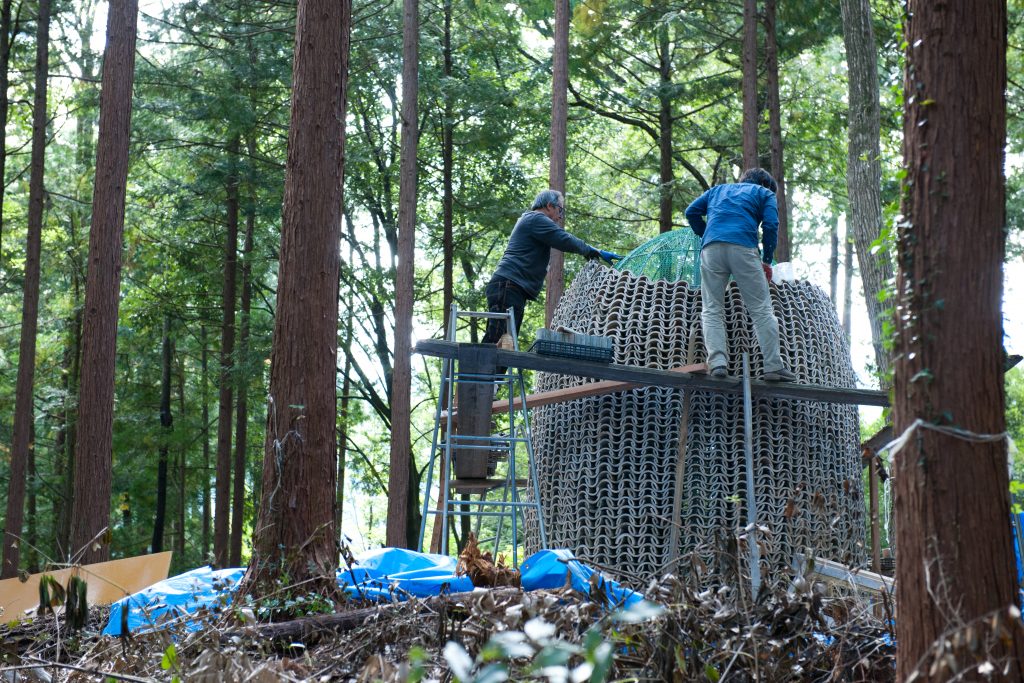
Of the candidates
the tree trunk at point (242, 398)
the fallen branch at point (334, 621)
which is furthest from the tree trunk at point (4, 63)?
the fallen branch at point (334, 621)

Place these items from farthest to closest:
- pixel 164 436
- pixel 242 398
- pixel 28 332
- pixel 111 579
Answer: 1. pixel 164 436
2. pixel 242 398
3. pixel 28 332
4. pixel 111 579

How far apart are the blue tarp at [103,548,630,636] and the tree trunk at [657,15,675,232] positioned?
38.9ft

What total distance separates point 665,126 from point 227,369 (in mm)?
9294

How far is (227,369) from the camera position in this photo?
62.8ft

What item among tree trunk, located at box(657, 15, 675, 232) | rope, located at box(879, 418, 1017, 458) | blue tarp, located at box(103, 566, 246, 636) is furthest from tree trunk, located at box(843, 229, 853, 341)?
rope, located at box(879, 418, 1017, 458)

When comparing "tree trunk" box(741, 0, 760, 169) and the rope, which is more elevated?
"tree trunk" box(741, 0, 760, 169)

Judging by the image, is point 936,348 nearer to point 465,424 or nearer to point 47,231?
point 465,424

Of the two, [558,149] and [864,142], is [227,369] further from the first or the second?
[864,142]

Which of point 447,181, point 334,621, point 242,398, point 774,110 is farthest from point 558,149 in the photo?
point 334,621

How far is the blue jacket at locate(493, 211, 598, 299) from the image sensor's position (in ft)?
29.7

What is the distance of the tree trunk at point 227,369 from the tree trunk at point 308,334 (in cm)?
1274

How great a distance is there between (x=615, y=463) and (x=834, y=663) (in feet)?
13.4

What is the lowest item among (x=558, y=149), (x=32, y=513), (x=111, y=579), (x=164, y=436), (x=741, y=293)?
(x=32, y=513)

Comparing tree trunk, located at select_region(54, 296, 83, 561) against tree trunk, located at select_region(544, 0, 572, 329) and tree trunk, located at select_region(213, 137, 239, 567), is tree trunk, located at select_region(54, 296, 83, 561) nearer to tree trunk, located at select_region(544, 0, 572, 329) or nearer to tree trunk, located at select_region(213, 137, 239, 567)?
tree trunk, located at select_region(213, 137, 239, 567)
